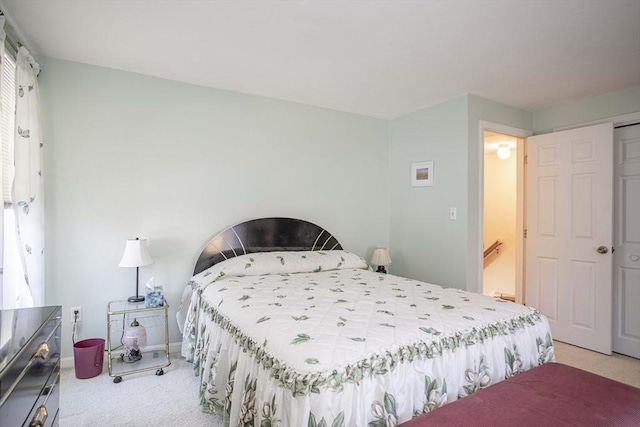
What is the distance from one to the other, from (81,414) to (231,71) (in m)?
2.54

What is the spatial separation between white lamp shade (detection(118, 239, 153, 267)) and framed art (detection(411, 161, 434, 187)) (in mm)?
2721

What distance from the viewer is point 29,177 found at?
7.29 ft

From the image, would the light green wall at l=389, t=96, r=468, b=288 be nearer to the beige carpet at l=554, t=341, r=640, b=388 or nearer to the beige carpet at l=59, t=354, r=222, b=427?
the beige carpet at l=554, t=341, r=640, b=388

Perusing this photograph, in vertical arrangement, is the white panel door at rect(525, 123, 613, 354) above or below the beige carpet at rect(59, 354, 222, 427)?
above

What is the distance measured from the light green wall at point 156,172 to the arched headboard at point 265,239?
11 centimetres

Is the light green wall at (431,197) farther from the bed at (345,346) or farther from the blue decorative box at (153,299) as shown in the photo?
the blue decorative box at (153,299)

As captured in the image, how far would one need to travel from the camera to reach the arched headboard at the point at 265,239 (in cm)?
310

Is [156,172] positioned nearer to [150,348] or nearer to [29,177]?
[29,177]

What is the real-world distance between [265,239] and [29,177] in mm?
1796

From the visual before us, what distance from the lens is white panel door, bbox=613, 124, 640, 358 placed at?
3.09 metres

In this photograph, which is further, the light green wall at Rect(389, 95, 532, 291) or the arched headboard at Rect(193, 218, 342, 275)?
the light green wall at Rect(389, 95, 532, 291)

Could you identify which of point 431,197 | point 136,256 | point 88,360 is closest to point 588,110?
point 431,197

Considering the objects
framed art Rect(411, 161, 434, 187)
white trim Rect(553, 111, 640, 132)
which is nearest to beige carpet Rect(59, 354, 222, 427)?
framed art Rect(411, 161, 434, 187)

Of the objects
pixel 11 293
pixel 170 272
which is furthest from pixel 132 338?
pixel 11 293
